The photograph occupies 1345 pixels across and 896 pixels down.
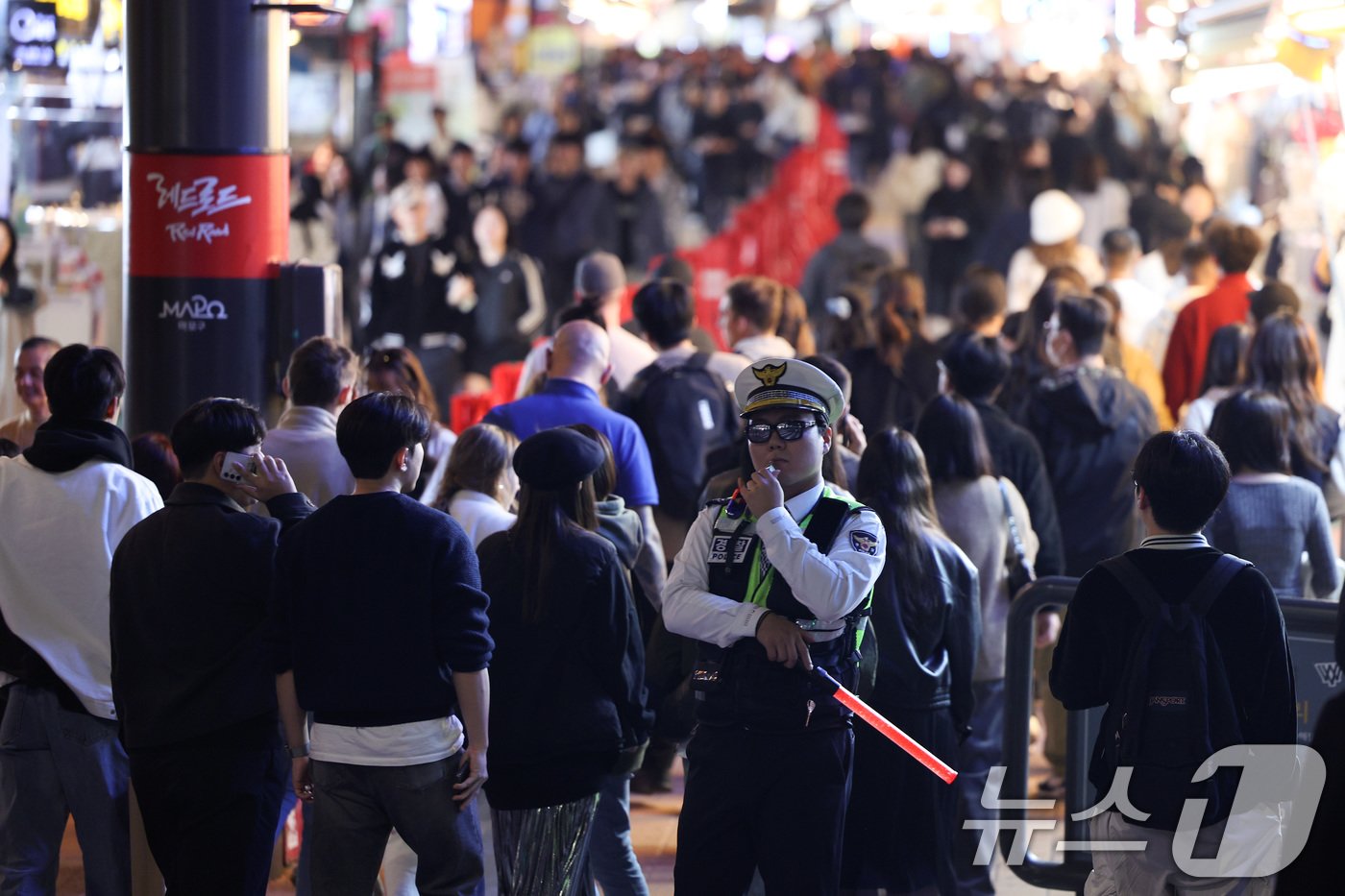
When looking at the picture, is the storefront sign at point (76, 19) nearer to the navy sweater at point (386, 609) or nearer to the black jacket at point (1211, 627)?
the navy sweater at point (386, 609)

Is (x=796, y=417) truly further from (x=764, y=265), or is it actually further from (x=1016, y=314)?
(x=764, y=265)

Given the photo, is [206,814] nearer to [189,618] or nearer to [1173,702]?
[189,618]

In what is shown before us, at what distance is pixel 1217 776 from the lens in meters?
4.63

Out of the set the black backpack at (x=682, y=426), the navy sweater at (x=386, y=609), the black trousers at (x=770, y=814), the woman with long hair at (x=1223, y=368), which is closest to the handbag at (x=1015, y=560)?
the black backpack at (x=682, y=426)

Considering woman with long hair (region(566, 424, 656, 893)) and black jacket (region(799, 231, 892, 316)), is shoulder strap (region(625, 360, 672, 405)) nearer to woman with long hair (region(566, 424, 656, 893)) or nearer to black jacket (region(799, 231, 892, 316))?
woman with long hair (region(566, 424, 656, 893))

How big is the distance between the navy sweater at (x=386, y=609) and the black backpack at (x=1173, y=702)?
5.38 feet

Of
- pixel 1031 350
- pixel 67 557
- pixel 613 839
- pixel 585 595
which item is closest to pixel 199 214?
pixel 67 557

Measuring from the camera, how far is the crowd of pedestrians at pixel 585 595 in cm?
482

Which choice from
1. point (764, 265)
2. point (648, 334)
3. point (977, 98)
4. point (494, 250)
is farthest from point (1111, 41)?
point (648, 334)

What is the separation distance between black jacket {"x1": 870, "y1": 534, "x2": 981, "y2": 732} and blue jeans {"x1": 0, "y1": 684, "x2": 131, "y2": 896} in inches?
91.8

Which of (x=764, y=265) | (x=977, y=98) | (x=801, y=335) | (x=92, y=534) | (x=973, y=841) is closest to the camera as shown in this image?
(x=92, y=534)

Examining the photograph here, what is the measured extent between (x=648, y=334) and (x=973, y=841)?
2874 millimetres

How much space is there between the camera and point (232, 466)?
5.21m

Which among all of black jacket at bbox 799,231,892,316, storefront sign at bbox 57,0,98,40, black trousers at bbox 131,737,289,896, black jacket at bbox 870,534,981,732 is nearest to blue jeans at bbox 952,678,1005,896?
black jacket at bbox 870,534,981,732
